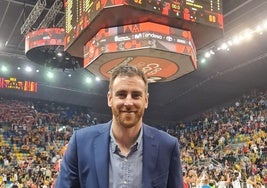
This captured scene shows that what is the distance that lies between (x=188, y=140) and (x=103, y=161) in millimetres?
25535

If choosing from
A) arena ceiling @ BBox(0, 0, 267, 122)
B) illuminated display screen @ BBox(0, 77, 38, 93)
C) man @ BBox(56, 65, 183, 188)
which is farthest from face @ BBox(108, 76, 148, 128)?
illuminated display screen @ BBox(0, 77, 38, 93)

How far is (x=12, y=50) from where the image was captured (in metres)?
22.9

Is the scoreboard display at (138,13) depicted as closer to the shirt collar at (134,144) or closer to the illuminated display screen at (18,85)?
the shirt collar at (134,144)

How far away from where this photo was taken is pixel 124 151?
1.97 m

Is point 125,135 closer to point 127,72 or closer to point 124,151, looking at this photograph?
point 124,151

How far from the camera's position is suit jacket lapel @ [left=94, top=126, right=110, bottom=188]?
1.87 metres

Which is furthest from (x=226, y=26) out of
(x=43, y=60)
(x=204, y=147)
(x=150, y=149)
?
(x=150, y=149)

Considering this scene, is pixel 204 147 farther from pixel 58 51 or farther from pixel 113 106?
pixel 113 106

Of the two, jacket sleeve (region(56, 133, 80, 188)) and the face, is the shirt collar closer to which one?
the face

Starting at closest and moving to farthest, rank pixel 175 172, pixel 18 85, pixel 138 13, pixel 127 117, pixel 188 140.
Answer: pixel 127 117, pixel 175 172, pixel 138 13, pixel 18 85, pixel 188 140

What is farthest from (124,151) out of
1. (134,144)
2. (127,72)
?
(127,72)

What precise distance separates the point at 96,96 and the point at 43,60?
14.0 metres

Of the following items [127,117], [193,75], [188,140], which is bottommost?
[127,117]

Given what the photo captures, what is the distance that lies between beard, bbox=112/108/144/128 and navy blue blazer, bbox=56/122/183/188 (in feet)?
0.41
